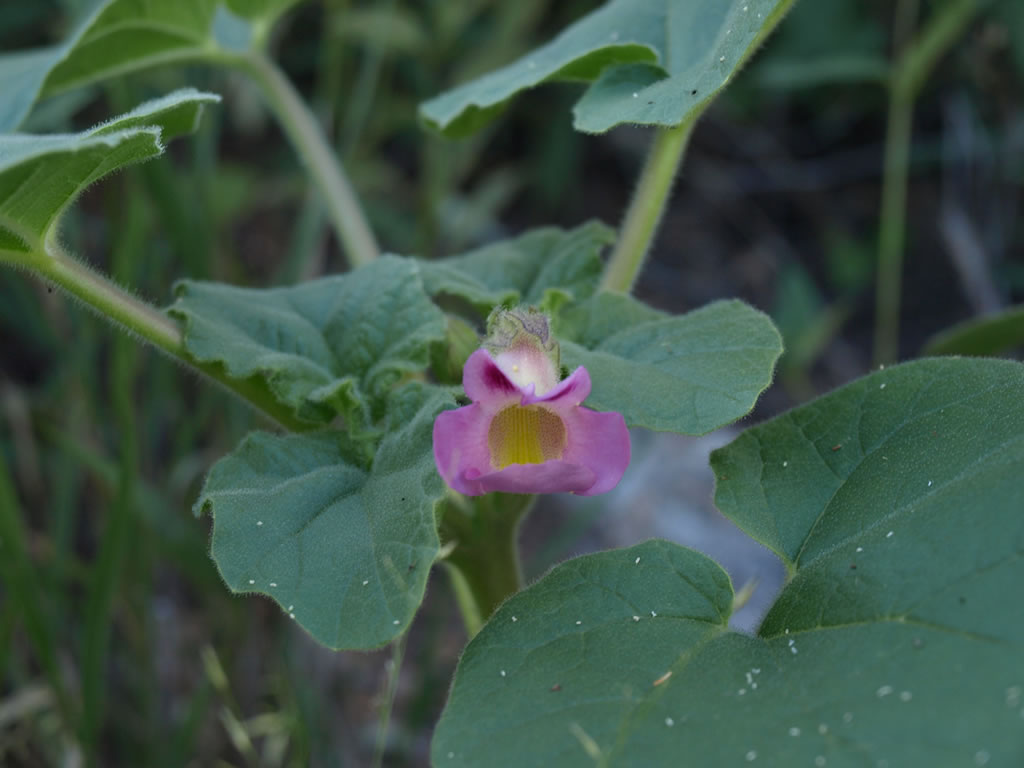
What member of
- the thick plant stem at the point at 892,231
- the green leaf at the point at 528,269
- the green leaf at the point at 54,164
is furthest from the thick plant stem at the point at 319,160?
the thick plant stem at the point at 892,231

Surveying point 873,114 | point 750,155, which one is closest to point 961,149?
point 873,114

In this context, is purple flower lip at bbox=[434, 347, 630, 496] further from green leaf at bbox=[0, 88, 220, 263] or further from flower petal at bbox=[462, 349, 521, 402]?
green leaf at bbox=[0, 88, 220, 263]

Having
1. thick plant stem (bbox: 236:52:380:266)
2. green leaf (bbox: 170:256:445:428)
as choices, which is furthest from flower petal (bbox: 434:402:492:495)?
thick plant stem (bbox: 236:52:380:266)

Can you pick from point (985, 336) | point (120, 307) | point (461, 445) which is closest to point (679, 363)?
point (461, 445)

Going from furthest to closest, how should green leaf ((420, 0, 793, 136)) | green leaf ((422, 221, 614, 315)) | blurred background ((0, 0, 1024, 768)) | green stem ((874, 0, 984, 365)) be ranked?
green stem ((874, 0, 984, 365)) < blurred background ((0, 0, 1024, 768)) < green leaf ((422, 221, 614, 315)) < green leaf ((420, 0, 793, 136))

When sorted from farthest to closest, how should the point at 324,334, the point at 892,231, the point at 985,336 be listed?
the point at 892,231
the point at 985,336
the point at 324,334

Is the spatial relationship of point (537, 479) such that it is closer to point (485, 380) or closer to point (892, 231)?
point (485, 380)
